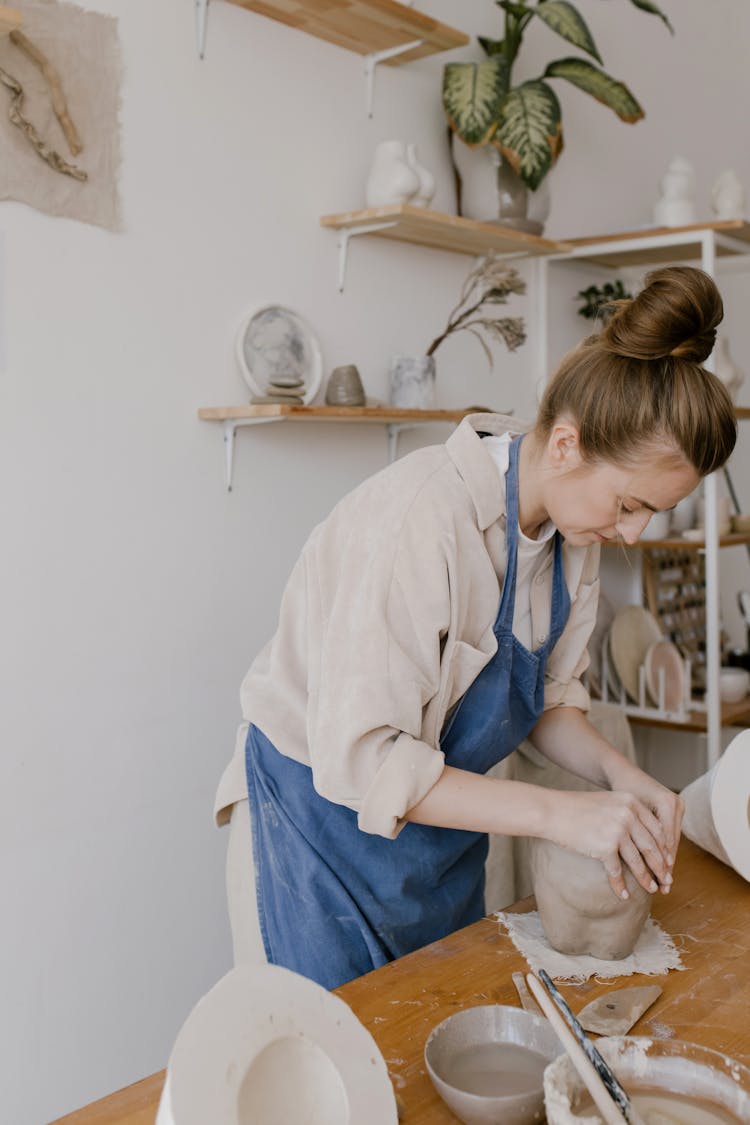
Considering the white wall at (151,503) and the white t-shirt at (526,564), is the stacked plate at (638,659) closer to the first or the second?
the white wall at (151,503)

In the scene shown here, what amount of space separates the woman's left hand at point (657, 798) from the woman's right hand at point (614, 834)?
0.08ft

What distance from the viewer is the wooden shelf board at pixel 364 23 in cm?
222

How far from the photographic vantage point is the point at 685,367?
129 centimetres

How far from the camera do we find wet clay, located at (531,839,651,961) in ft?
4.03

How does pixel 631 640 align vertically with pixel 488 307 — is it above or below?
below

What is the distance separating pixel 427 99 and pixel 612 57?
34.4 inches

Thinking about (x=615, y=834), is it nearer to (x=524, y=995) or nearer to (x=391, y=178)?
(x=524, y=995)

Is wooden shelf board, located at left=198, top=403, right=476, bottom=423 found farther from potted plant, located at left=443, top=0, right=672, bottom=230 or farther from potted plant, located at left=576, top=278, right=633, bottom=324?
potted plant, located at left=576, top=278, right=633, bottom=324

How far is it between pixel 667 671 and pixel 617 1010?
6.44 feet

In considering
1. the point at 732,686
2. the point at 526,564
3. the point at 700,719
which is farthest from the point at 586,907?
the point at 732,686

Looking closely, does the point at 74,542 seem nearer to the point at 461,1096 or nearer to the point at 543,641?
the point at 543,641

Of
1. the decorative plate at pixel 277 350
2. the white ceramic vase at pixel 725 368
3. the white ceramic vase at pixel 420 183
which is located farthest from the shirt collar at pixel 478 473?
the white ceramic vase at pixel 725 368

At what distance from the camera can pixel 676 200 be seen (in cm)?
294

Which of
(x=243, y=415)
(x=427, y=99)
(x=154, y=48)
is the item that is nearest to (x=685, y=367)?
(x=243, y=415)
